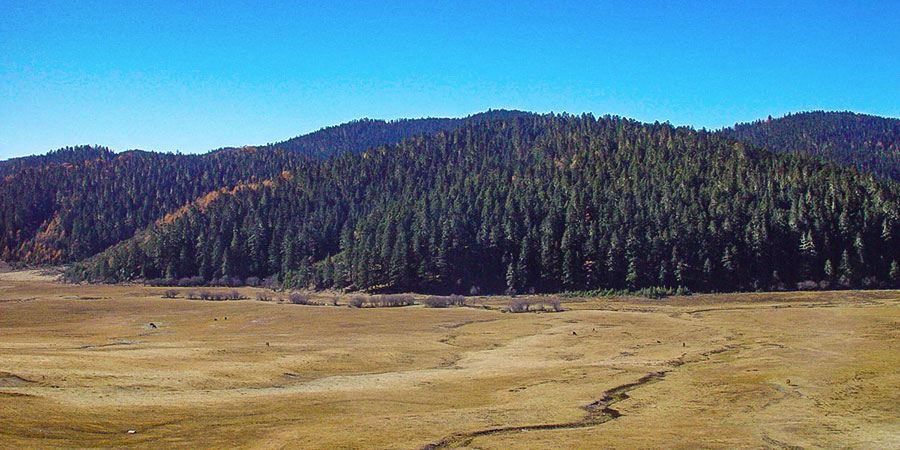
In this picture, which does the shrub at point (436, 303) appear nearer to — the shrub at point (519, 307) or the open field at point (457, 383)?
the shrub at point (519, 307)

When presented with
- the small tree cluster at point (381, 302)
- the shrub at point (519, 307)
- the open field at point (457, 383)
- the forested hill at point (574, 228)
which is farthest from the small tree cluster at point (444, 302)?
the open field at point (457, 383)

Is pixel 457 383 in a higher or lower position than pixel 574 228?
lower

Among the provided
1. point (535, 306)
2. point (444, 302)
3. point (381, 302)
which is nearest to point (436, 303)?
point (444, 302)

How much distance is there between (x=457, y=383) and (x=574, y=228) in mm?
75232

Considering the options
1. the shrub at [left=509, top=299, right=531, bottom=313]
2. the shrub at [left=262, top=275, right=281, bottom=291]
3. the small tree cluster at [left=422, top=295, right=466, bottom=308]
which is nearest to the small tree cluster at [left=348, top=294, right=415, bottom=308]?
the small tree cluster at [left=422, top=295, right=466, bottom=308]

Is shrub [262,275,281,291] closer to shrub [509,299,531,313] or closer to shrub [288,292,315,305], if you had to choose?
shrub [288,292,315,305]

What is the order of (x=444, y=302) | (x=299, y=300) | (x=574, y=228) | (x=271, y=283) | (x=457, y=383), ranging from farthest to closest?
(x=271, y=283) → (x=574, y=228) → (x=299, y=300) → (x=444, y=302) → (x=457, y=383)

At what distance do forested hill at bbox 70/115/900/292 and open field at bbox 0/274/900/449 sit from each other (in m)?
33.0

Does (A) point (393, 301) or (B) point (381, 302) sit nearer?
(A) point (393, 301)

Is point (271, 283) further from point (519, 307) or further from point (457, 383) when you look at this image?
point (457, 383)

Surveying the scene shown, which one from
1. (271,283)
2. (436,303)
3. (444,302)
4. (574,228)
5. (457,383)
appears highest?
(574,228)

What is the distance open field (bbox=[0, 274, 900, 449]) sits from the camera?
817 inches

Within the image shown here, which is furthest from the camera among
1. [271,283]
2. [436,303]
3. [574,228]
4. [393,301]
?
[271,283]

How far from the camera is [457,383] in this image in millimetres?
32094
